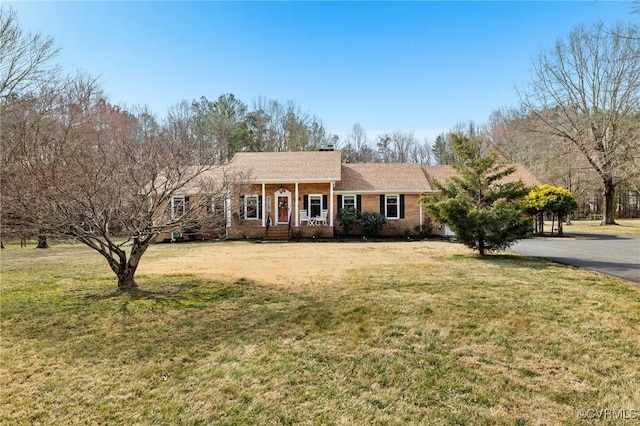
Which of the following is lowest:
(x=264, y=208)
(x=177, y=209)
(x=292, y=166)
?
(x=177, y=209)

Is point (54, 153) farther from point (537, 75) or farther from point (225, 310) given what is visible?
point (537, 75)

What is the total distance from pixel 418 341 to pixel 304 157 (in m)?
20.3

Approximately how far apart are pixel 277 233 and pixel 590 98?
2464 centimetres

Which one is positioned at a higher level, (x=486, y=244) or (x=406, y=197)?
(x=406, y=197)

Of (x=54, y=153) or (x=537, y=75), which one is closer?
(x=54, y=153)

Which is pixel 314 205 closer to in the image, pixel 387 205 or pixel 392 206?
pixel 387 205

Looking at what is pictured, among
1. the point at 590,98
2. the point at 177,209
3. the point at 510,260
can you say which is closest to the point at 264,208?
the point at 177,209

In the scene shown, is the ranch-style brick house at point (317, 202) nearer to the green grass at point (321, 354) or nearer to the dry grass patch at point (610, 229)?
the dry grass patch at point (610, 229)

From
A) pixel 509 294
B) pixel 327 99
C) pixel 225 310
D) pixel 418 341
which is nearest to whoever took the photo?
pixel 418 341

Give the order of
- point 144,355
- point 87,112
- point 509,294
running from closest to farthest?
point 144,355
point 509,294
point 87,112

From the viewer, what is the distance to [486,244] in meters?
12.4

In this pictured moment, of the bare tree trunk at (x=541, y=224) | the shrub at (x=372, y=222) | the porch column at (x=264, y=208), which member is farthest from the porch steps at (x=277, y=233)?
the bare tree trunk at (x=541, y=224)

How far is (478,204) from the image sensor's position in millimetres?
11750

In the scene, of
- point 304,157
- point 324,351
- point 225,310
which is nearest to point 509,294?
point 324,351
